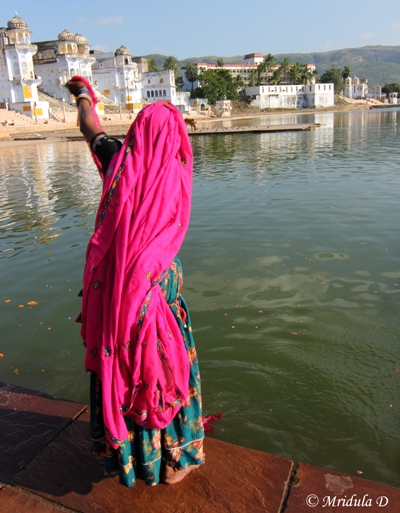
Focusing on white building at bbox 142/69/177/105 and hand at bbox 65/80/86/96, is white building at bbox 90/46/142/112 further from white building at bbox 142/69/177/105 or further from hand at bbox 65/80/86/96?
hand at bbox 65/80/86/96

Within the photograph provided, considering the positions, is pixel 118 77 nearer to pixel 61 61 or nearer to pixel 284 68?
pixel 61 61

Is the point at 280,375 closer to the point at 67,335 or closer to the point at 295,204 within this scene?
the point at 67,335

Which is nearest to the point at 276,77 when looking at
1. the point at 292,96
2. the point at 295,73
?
the point at 292,96

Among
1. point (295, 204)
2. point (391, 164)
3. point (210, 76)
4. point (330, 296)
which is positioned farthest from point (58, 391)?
point (210, 76)

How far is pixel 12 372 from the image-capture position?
3523 mm

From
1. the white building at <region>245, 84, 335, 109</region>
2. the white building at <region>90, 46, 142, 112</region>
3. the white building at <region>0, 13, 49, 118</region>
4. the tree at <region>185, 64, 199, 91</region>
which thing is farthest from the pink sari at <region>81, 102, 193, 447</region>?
the white building at <region>245, 84, 335, 109</region>

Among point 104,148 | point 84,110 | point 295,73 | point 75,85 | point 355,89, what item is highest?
point 295,73

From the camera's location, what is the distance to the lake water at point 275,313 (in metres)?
2.84

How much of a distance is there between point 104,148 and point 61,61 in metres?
54.9

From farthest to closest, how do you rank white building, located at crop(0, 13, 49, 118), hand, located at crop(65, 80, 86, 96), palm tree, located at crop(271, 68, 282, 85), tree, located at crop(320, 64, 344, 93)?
tree, located at crop(320, 64, 344, 93), palm tree, located at crop(271, 68, 282, 85), white building, located at crop(0, 13, 49, 118), hand, located at crop(65, 80, 86, 96)

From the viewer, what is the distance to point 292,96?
94062 mm

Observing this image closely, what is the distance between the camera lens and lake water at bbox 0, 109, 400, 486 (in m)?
2.84

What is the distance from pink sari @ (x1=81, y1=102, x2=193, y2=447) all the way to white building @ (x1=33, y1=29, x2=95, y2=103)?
51.8m

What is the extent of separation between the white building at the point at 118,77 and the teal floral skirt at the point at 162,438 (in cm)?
5916
